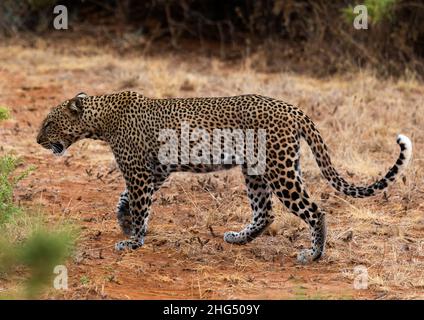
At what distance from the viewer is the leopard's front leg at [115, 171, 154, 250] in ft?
25.5

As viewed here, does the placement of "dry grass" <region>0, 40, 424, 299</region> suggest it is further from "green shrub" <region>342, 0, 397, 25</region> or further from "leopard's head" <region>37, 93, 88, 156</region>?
"green shrub" <region>342, 0, 397, 25</region>

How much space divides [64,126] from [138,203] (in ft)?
3.15

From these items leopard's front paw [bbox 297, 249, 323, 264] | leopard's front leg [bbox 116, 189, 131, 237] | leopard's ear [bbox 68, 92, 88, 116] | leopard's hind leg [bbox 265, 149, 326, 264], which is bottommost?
leopard's front paw [bbox 297, 249, 323, 264]

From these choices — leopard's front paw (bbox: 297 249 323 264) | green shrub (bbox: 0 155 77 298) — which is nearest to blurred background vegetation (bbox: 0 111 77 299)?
green shrub (bbox: 0 155 77 298)

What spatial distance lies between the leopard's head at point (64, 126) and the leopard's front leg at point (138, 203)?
70 cm

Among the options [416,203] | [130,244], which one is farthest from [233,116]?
[416,203]

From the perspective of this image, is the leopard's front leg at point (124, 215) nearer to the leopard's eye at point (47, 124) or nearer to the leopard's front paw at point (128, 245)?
the leopard's front paw at point (128, 245)

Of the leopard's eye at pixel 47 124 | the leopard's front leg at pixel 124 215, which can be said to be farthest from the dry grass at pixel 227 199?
the leopard's eye at pixel 47 124

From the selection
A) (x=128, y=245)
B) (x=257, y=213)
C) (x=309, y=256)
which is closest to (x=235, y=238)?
(x=257, y=213)

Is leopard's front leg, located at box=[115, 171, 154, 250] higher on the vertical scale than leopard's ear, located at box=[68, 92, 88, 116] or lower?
lower

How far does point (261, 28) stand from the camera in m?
17.5

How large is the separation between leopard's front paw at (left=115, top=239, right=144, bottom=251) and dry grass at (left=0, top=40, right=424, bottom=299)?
11 centimetres

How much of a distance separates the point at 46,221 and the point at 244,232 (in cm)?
167

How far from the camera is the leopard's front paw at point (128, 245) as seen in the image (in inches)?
306
